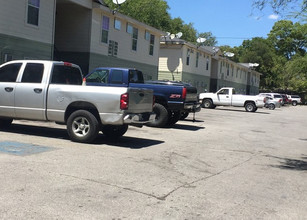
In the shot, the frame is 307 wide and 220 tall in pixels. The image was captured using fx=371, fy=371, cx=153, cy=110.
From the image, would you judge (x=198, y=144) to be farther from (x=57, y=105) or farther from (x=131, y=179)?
(x=131, y=179)

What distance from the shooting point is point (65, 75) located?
32.9ft

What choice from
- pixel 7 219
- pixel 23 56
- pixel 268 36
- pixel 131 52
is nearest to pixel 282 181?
pixel 7 219

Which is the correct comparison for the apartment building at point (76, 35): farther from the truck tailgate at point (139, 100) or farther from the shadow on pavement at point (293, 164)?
the shadow on pavement at point (293, 164)

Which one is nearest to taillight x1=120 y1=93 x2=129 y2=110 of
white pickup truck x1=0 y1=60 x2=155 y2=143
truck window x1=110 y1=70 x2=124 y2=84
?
white pickup truck x1=0 y1=60 x2=155 y2=143

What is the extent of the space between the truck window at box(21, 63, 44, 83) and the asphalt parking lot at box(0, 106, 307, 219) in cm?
146

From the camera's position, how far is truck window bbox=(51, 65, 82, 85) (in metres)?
9.65

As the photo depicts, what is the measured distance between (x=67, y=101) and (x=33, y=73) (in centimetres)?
141

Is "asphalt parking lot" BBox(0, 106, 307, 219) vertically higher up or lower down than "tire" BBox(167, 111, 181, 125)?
lower down

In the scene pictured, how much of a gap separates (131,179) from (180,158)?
2382 mm

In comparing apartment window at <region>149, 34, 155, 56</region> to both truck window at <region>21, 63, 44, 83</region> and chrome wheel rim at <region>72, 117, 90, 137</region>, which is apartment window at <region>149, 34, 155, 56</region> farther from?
chrome wheel rim at <region>72, 117, 90, 137</region>

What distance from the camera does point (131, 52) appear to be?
25.4 meters

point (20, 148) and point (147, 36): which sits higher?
point (147, 36)

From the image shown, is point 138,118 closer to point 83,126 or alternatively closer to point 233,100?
point 83,126

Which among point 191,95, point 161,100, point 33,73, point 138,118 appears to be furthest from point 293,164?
point 33,73
